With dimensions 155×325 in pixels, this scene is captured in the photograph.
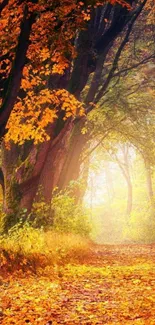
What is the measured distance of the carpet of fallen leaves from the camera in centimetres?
628

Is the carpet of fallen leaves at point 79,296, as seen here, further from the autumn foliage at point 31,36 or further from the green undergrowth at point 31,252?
the autumn foliage at point 31,36

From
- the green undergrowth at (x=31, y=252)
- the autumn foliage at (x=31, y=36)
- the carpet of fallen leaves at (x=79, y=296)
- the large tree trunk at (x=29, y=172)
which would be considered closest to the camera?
the carpet of fallen leaves at (x=79, y=296)

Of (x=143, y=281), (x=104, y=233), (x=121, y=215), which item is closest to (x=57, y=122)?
(x=143, y=281)

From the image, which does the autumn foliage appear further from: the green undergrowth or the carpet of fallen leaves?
the green undergrowth

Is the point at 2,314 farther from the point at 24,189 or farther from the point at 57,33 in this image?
the point at 24,189

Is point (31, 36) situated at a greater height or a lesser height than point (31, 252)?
greater

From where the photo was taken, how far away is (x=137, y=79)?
25.3 meters

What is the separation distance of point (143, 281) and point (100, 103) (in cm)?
1530

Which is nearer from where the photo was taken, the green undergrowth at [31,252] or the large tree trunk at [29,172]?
the green undergrowth at [31,252]

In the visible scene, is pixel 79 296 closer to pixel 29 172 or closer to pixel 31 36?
pixel 31 36

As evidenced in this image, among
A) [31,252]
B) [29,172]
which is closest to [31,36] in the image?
[31,252]

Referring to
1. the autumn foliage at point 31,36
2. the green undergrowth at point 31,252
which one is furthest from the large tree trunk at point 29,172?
the autumn foliage at point 31,36

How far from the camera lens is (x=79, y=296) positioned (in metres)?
7.83

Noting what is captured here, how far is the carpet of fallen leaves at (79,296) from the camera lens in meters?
6.28
